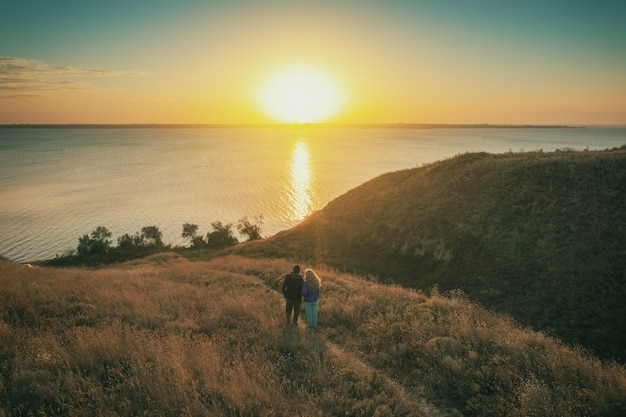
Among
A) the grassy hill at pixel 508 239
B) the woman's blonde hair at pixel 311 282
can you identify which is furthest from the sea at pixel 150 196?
the woman's blonde hair at pixel 311 282

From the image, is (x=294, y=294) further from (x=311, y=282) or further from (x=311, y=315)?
(x=311, y=315)

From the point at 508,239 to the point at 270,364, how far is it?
21872 mm

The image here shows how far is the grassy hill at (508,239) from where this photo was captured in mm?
17552

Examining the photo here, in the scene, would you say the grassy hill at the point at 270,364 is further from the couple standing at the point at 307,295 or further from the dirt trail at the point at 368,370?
the couple standing at the point at 307,295

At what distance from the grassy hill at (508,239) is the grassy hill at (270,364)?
8753 millimetres

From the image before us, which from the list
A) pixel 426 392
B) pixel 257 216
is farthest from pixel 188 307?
pixel 257 216

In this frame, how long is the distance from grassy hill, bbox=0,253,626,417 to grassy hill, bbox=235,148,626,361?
8753 mm

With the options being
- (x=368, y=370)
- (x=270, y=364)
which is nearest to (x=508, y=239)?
(x=368, y=370)

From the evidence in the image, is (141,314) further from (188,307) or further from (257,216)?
(257,216)

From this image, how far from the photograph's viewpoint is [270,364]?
25.2ft

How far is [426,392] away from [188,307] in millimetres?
8320

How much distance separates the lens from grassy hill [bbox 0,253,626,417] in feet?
20.8

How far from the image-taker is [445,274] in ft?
77.8

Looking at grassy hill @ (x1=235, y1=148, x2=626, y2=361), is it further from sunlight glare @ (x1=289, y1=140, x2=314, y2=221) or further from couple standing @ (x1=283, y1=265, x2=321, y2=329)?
sunlight glare @ (x1=289, y1=140, x2=314, y2=221)
